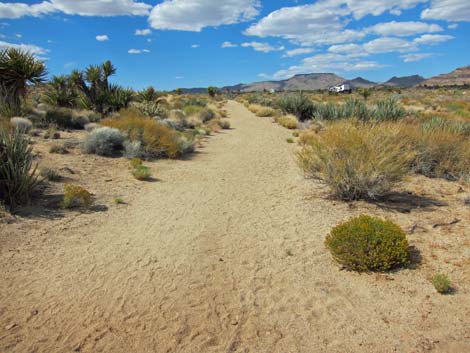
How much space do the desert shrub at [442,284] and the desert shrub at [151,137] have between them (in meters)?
9.89

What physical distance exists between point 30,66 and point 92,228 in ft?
36.3

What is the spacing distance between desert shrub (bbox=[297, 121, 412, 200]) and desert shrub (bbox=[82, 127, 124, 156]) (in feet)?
23.5

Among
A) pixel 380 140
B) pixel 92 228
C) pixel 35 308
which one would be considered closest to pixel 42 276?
pixel 35 308

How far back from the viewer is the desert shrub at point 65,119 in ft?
53.3

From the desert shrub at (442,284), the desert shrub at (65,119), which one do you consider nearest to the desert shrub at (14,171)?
the desert shrub at (442,284)

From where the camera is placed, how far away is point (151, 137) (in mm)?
13008

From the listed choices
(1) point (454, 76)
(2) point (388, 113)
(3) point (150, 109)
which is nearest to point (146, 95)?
(3) point (150, 109)

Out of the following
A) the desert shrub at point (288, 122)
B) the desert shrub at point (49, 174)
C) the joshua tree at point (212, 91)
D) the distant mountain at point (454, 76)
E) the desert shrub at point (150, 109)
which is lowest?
the desert shrub at point (49, 174)

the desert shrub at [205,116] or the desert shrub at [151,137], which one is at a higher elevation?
the desert shrub at [205,116]

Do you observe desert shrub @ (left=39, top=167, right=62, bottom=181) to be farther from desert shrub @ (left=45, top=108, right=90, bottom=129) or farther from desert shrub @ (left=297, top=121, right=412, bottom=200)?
desert shrub @ (left=45, top=108, right=90, bottom=129)

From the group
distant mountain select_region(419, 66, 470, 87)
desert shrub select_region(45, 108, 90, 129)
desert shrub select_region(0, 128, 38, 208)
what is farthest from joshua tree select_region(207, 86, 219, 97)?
distant mountain select_region(419, 66, 470, 87)

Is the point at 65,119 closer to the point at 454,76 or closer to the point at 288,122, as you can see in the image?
the point at 288,122

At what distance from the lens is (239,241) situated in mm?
6031

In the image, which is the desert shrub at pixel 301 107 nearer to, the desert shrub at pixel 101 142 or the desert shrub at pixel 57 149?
the desert shrub at pixel 101 142
